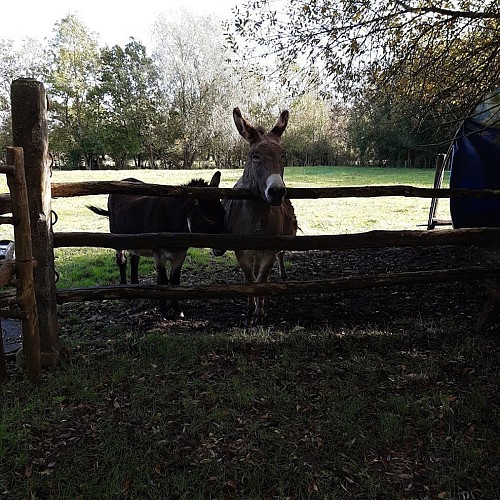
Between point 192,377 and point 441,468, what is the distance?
1975 millimetres

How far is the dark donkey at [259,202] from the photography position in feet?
12.9

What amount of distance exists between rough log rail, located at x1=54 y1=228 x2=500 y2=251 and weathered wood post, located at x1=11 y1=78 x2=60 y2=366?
0.99 feet

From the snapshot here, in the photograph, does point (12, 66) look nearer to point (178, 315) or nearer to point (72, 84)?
point (72, 84)

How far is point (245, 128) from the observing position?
4.31m

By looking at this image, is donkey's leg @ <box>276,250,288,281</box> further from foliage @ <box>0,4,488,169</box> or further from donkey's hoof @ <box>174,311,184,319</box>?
foliage @ <box>0,4,488,169</box>

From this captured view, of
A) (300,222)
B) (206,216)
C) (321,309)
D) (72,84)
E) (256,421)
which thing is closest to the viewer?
(256,421)

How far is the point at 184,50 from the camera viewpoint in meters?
35.5

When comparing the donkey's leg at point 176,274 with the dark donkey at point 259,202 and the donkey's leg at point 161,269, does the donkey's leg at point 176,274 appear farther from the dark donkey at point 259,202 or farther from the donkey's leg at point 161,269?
the dark donkey at point 259,202

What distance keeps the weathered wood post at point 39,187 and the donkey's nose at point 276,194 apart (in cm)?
187

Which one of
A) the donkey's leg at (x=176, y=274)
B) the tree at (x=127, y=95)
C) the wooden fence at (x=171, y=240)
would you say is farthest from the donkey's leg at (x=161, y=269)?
the tree at (x=127, y=95)

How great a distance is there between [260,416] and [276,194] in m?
1.85

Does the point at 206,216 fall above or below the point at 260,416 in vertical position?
above

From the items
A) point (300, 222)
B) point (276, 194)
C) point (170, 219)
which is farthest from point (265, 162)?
point (300, 222)

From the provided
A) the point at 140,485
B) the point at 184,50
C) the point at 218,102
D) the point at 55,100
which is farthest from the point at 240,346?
the point at 55,100
